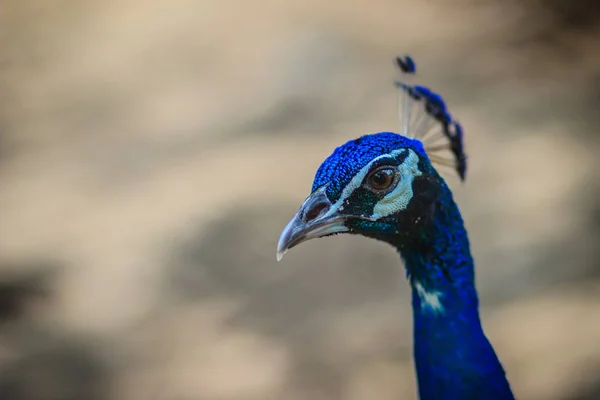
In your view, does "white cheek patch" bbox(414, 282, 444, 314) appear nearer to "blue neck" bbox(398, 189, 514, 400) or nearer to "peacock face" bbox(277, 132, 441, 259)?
"blue neck" bbox(398, 189, 514, 400)

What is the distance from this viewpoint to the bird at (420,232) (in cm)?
121

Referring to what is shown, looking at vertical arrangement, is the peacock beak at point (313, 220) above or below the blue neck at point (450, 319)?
above

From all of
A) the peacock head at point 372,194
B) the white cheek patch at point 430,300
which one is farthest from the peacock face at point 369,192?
the white cheek patch at point 430,300

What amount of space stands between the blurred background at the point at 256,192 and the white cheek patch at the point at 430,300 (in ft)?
3.61

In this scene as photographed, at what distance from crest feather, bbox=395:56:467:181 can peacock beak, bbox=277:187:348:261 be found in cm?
27

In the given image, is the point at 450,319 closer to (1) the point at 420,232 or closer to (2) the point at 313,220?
(1) the point at 420,232

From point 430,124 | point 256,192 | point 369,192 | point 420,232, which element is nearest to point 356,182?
point 369,192

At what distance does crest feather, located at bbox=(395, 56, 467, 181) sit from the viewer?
1.39m

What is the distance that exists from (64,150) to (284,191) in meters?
1.17

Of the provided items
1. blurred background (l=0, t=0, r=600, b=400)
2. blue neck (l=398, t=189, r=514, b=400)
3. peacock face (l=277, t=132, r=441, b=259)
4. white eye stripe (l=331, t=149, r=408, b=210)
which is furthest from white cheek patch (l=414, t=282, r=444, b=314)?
blurred background (l=0, t=0, r=600, b=400)

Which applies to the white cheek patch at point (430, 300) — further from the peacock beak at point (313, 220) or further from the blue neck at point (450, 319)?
the peacock beak at point (313, 220)

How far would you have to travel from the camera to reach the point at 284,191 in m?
3.00

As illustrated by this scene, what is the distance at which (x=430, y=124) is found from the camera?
1412 mm

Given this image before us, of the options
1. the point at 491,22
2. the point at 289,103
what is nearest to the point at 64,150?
the point at 289,103
